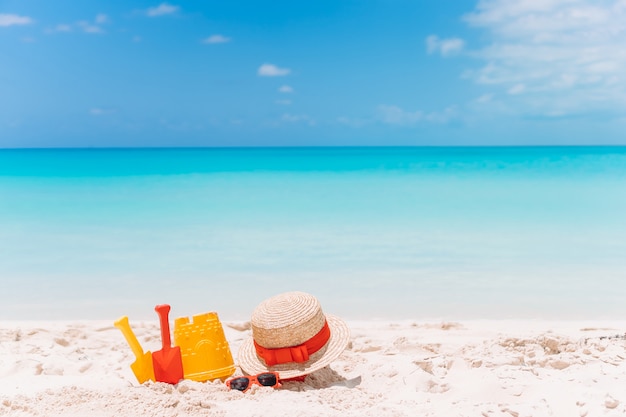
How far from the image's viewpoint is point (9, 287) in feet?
21.1

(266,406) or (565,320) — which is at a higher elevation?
(266,406)

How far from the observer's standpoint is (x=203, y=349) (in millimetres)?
3289

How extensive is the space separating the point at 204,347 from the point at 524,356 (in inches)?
77.0

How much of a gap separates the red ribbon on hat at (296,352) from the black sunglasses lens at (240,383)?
0.21m

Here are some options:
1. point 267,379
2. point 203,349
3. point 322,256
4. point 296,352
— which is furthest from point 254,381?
point 322,256

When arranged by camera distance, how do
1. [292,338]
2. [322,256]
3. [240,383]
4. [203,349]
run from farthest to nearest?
1. [322,256]
2. [203,349]
3. [292,338]
4. [240,383]

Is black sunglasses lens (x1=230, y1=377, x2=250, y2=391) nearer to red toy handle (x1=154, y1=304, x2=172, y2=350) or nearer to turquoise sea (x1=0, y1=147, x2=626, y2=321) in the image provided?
red toy handle (x1=154, y1=304, x2=172, y2=350)

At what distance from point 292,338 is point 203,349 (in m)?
0.55

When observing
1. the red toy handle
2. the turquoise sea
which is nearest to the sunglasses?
the red toy handle

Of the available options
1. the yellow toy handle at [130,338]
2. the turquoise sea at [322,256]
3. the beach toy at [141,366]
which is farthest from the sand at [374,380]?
the turquoise sea at [322,256]

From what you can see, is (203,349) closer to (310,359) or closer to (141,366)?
(141,366)

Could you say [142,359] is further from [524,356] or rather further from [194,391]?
[524,356]

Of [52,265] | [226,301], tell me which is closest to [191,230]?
[52,265]

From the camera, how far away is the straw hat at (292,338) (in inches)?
123
